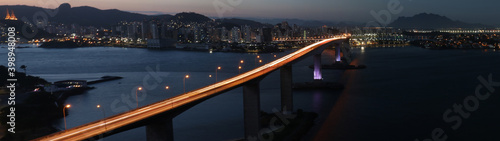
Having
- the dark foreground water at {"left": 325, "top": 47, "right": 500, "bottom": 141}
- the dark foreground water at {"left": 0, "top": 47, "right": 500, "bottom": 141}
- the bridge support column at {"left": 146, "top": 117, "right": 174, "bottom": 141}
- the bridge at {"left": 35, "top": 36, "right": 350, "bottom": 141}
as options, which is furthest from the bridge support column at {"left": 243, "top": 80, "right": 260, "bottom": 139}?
Answer: the bridge support column at {"left": 146, "top": 117, "right": 174, "bottom": 141}

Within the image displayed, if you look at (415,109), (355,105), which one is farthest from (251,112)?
(415,109)

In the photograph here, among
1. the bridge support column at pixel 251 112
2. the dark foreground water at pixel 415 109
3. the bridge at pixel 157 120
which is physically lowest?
Answer: the dark foreground water at pixel 415 109

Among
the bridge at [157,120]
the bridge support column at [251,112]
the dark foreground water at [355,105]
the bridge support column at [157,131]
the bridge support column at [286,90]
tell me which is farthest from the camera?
the bridge support column at [286,90]

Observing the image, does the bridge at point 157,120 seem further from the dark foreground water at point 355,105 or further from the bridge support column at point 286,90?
the bridge support column at point 286,90

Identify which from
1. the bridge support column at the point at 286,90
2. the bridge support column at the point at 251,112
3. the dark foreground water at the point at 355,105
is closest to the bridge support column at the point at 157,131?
the bridge support column at the point at 251,112

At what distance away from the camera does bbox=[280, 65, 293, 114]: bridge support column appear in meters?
6.74

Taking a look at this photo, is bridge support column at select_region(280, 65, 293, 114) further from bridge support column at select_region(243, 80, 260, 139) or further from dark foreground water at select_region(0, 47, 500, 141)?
bridge support column at select_region(243, 80, 260, 139)

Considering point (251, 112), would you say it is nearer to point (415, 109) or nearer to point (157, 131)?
point (157, 131)

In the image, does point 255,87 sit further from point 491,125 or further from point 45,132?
point 491,125

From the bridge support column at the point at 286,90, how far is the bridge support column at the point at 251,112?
1616 millimetres

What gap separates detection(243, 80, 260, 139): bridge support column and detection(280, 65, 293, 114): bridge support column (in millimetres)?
1616

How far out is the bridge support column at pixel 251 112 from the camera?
5094 millimetres

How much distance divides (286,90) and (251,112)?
69.3 inches

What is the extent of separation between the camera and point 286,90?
675cm
